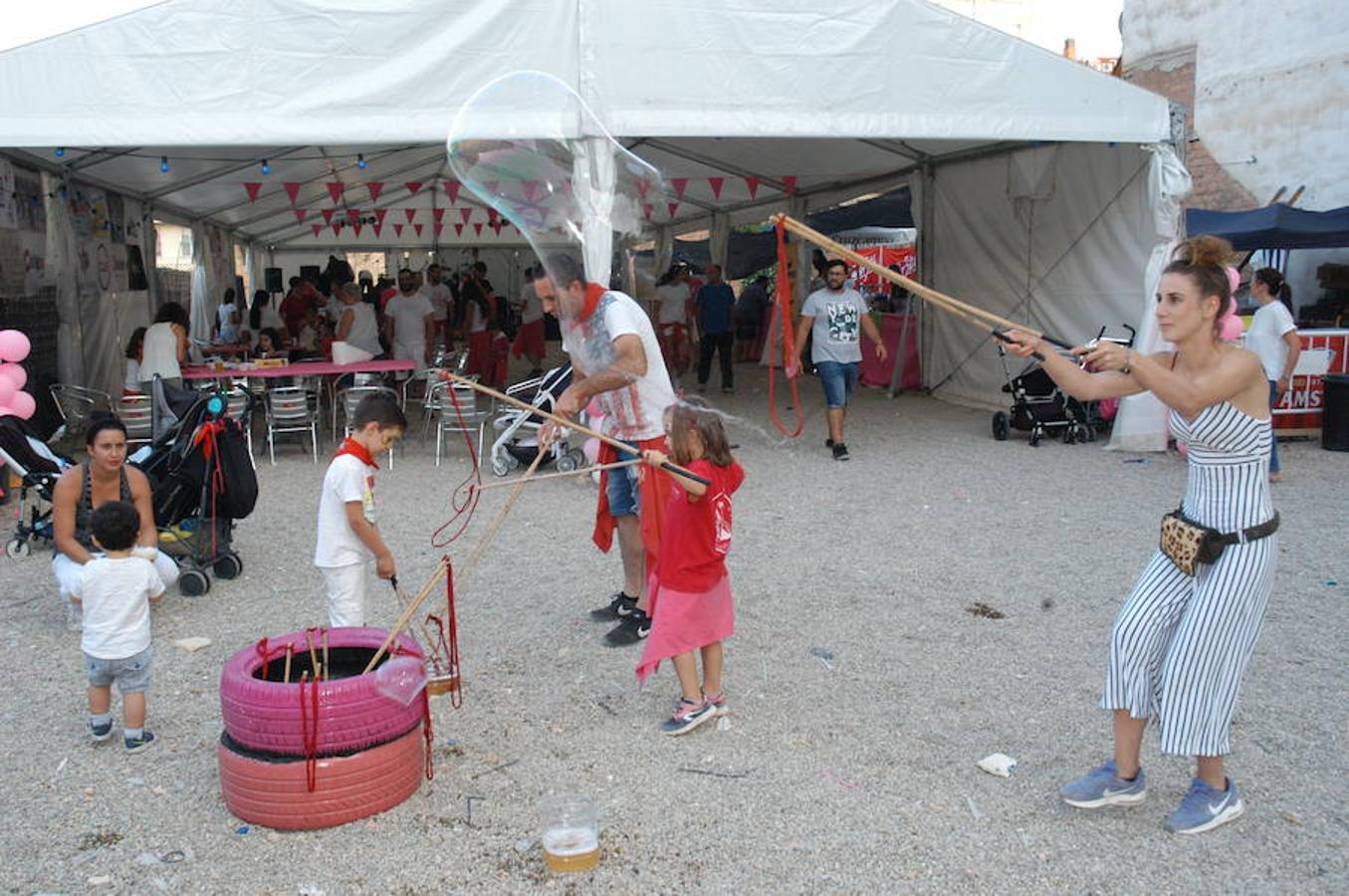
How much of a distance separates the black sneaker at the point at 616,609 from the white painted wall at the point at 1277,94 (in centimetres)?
1278

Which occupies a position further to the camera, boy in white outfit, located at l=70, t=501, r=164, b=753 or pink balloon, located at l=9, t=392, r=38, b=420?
pink balloon, located at l=9, t=392, r=38, b=420

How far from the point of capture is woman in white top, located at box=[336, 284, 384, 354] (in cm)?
1220

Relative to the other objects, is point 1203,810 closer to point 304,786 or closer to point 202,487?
point 304,786

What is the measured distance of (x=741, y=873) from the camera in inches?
124

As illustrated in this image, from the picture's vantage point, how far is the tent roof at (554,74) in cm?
852

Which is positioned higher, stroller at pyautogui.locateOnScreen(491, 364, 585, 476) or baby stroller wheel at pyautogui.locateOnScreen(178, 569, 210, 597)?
stroller at pyautogui.locateOnScreen(491, 364, 585, 476)

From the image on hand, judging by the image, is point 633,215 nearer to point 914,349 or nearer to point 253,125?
point 253,125

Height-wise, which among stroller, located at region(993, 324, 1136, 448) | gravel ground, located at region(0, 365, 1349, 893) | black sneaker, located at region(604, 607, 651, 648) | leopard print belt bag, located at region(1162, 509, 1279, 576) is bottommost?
gravel ground, located at region(0, 365, 1349, 893)

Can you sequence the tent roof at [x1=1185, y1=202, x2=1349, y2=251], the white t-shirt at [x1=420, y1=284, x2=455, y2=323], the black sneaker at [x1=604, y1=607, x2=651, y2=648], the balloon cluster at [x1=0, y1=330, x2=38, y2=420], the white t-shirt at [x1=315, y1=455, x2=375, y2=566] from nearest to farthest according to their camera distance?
the white t-shirt at [x1=315, y1=455, x2=375, y2=566], the black sneaker at [x1=604, y1=607, x2=651, y2=648], the balloon cluster at [x1=0, y1=330, x2=38, y2=420], the tent roof at [x1=1185, y1=202, x2=1349, y2=251], the white t-shirt at [x1=420, y1=284, x2=455, y2=323]

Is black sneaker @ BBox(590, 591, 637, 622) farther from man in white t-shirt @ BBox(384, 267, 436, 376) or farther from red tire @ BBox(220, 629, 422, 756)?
man in white t-shirt @ BBox(384, 267, 436, 376)

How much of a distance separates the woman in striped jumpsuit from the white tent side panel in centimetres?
778

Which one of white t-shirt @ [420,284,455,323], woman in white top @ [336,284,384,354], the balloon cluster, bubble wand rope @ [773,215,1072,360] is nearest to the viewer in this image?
bubble wand rope @ [773,215,1072,360]

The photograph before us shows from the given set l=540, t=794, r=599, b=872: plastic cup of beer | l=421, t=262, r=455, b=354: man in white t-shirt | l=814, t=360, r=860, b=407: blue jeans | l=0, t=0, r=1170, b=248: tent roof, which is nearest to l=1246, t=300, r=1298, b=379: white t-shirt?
l=0, t=0, r=1170, b=248: tent roof

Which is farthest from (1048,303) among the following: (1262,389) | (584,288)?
(1262,389)
